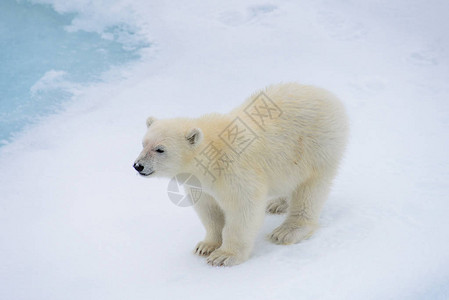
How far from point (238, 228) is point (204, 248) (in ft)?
1.60

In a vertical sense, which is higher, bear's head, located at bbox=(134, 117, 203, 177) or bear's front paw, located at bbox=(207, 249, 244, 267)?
bear's head, located at bbox=(134, 117, 203, 177)

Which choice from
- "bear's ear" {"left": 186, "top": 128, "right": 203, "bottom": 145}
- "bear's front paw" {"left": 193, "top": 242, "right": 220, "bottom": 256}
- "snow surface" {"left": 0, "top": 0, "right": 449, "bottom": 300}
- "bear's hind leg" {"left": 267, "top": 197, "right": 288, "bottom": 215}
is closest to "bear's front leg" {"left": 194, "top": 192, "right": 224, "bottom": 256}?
"bear's front paw" {"left": 193, "top": 242, "right": 220, "bottom": 256}

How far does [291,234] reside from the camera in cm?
486

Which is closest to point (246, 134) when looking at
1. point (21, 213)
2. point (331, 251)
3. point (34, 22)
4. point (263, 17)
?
point (331, 251)

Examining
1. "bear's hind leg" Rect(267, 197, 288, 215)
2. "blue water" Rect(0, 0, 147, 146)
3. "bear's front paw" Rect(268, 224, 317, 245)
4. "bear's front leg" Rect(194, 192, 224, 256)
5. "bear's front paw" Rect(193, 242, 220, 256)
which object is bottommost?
"bear's hind leg" Rect(267, 197, 288, 215)

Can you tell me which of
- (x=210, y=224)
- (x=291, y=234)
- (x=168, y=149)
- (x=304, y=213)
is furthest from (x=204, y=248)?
(x=168, y=149)

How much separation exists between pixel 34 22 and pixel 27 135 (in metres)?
3.47

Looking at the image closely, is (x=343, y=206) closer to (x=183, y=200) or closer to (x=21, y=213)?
(x=183, y=200)

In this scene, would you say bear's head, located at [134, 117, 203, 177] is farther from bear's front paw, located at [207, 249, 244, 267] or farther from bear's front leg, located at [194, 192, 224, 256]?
bear's front paw, located at [207, 249, 244, 267]

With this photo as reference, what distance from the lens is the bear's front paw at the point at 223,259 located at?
463 centimetres

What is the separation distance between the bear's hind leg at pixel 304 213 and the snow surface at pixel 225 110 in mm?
91

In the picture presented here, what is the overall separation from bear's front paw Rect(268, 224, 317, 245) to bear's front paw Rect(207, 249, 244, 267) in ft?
1.37

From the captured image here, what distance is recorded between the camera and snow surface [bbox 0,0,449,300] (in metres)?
4.48

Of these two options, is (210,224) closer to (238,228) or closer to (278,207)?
(238,228)
